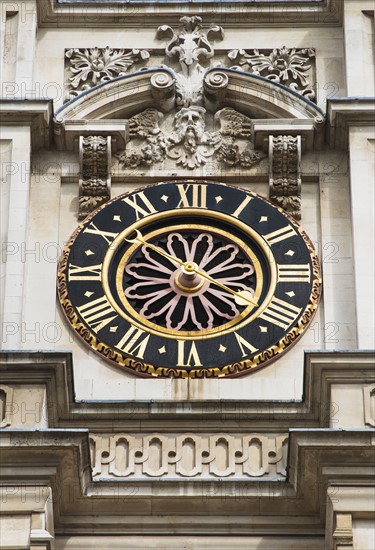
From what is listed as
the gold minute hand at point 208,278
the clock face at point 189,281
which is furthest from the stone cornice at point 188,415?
the gold minute hand at point 208,278

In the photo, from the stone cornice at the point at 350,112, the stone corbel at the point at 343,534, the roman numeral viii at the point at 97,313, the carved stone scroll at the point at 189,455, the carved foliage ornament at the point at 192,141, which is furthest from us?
the carved foliage ornament at the point at 192,141

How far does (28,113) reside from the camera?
26.3 metres

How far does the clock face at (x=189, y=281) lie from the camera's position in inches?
982

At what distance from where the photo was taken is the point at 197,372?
24719mm

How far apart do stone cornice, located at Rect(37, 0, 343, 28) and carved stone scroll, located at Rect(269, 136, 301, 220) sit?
1691mm

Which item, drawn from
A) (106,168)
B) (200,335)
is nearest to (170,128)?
(106,168)

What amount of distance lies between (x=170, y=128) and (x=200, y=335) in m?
2.65

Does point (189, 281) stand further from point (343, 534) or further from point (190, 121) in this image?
point (343, 534)

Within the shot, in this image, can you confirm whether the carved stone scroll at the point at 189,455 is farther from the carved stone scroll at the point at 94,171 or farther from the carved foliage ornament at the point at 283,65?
the carved foliage ornament at the point at 283,65

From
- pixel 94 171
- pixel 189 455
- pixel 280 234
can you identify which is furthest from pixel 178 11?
pixel 189 455

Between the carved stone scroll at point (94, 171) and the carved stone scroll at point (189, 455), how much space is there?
296cm

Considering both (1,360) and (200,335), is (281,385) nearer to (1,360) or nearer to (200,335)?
(200,335)

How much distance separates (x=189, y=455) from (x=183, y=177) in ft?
11.3

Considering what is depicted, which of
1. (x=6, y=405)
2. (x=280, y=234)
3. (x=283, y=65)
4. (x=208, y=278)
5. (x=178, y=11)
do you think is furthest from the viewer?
(x=178, y=11)
